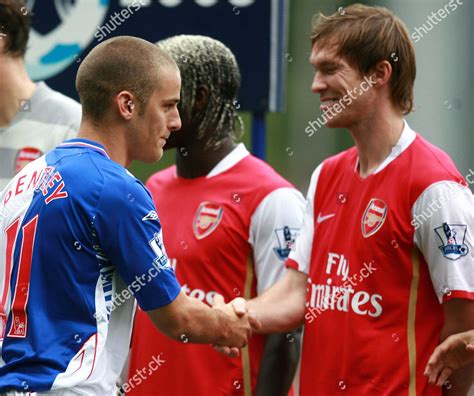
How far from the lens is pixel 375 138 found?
13.4 feet

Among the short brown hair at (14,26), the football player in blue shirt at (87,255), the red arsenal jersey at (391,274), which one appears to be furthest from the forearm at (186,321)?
the short brown hair at (14,26)

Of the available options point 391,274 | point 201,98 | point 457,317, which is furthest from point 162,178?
point 457,317

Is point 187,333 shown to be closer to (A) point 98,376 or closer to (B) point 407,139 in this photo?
(A) point 98,376

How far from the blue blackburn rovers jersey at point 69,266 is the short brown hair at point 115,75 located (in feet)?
0.68

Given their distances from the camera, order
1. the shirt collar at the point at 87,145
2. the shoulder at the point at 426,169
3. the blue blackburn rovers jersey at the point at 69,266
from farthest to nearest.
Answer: the shoulder at the point at 426,169 → the shirt collar at the point at 87,145 → the blue blackburn rovers jersey at the point at 69,266

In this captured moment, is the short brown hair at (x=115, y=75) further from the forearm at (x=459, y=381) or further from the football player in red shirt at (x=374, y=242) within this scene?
the forearm at (x=459, y=381)

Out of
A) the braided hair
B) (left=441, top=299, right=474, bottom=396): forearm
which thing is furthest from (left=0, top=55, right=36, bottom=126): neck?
(left=441, top=299, right=474, bottom=396): forearm

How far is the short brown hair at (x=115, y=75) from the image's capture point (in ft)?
11.4

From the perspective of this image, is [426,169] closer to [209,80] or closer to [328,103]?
[328,103]

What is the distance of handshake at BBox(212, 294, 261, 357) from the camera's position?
3684mm

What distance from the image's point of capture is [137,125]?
3.49m

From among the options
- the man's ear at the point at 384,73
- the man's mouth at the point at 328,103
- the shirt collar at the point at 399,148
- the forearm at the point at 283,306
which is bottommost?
the forearm at the point at 283,306

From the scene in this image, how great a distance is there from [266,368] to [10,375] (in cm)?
148

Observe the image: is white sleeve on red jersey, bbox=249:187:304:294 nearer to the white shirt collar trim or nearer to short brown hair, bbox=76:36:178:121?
the white shirt collar trim
